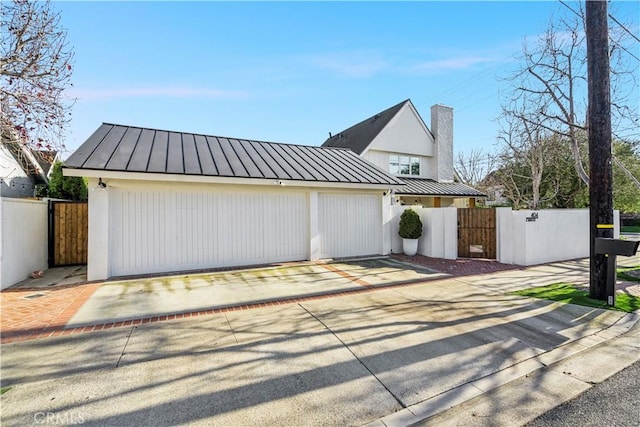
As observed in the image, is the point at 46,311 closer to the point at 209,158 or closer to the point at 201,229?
the point at 201,229

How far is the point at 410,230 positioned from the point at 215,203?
23.6 ft

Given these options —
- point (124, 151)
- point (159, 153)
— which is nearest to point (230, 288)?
point (159, 153)

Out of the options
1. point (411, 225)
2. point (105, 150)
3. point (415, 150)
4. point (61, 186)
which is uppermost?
point (415, 150)

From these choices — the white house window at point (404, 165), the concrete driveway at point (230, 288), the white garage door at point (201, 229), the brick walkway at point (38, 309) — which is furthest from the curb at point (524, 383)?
the white house window at point (404, 165)

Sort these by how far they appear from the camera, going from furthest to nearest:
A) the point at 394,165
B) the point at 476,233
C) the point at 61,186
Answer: the point at 394,165 → the point at 61,186 → the point at 476,233

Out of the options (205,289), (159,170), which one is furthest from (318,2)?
(205,289)

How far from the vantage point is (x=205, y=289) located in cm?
668

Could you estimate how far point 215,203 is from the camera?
29.3 feet

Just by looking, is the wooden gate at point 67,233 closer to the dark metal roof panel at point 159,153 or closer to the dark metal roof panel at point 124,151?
the dark metal roof panel at point 124,151

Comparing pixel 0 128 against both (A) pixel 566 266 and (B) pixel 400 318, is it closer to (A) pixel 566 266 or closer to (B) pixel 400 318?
(B) pixel 400 318

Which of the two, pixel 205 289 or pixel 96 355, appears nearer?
pixel 96 355

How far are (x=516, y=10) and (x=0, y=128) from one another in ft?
50.6

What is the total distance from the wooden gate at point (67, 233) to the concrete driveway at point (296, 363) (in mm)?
6705

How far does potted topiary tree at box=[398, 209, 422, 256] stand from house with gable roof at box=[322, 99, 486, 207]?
616cm
